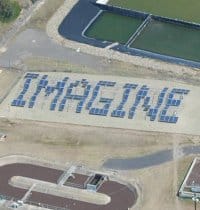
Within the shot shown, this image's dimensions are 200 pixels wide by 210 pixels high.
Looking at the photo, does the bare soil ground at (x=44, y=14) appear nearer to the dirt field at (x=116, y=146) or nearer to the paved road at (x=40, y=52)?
the paved road at (x=40, y=52)

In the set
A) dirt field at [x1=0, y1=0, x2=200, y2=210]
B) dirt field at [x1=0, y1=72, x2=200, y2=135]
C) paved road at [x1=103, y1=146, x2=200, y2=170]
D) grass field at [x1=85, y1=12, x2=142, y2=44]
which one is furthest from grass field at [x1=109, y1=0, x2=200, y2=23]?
paved road at [x1=103, y1=146, x2=200, y2=170]

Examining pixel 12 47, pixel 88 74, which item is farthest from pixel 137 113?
pixel 12 47

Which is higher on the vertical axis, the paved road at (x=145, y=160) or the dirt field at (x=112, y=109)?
the dirt field at (x=112, y=109)

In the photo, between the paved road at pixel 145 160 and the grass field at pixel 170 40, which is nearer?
the paved road at pixel 145 160

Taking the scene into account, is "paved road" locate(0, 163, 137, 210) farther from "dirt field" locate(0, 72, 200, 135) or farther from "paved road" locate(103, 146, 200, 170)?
"dirt field" locate(0, 72, 200, 135)

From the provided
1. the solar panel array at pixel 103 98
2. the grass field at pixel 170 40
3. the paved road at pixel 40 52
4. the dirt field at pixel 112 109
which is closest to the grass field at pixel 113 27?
the grass field at pixel 170 40

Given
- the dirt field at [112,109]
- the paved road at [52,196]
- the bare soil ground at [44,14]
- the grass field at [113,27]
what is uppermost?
the bare soil ground at [44,14]

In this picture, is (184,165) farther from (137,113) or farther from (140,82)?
(140,82)
